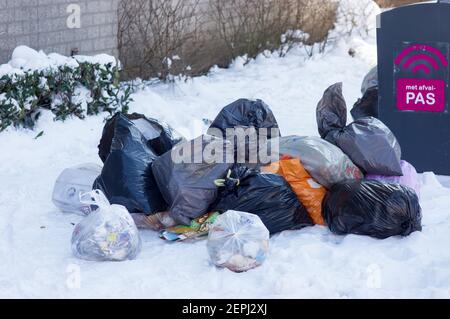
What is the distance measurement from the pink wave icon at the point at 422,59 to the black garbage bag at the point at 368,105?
625 mm

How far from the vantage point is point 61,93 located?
8.11 metres

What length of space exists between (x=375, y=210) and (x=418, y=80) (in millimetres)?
1617

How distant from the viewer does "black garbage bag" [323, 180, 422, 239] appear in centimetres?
550

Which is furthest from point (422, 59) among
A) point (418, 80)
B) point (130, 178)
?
point (130, 178)

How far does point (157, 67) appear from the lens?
993 cm

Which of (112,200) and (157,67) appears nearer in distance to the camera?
(112,200)

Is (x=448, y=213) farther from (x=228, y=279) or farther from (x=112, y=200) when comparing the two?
(x=112, y=200)

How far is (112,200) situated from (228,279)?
1119 millimetres

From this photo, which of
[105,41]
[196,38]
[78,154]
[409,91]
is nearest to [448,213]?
[409,91]

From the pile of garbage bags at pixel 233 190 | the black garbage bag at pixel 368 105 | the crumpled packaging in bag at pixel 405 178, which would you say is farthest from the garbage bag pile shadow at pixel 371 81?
Result: the crumpled packaging in bag at pixel 405 178

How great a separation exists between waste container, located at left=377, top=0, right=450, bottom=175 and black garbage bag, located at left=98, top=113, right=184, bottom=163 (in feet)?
5.34

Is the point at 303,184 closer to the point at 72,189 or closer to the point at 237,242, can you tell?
the point at 237,242
